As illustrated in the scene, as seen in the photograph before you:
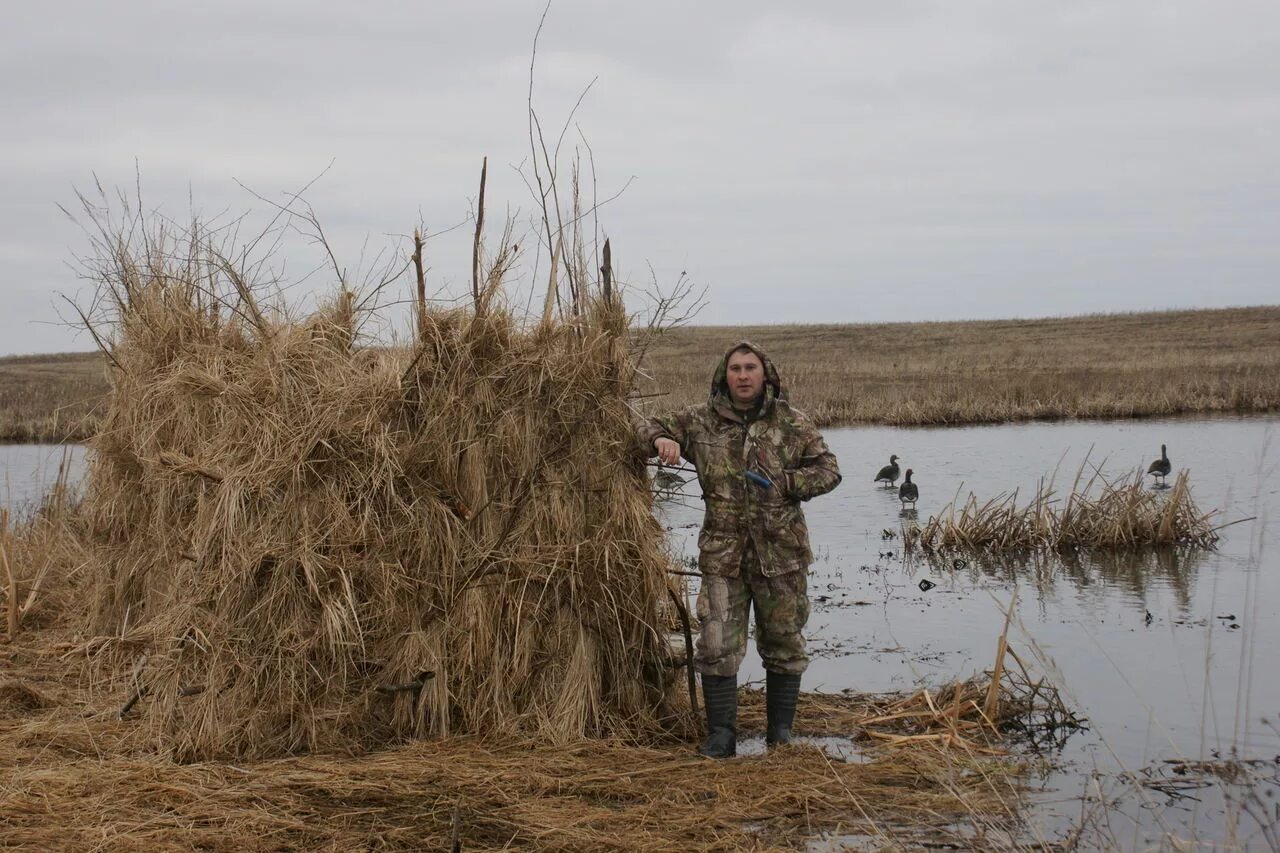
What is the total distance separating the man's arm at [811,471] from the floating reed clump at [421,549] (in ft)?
2.51

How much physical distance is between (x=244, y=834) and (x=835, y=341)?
46.2m

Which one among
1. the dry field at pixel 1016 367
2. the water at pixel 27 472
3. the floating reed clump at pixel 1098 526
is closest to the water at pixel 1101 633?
the floating reed clump at pixel 1098 526

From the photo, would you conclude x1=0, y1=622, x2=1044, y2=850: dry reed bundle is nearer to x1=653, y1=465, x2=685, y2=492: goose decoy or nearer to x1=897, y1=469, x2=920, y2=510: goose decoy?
x1=653, y1=465, x2=685, y2=492: goose decoy

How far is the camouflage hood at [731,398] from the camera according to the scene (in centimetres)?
590

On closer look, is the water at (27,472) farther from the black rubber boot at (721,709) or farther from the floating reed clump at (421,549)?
the black rubber boot at (721,709)

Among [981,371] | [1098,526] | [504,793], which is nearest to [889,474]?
[1098,526]

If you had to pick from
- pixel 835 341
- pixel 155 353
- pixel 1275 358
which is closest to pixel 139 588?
pixel 155 353

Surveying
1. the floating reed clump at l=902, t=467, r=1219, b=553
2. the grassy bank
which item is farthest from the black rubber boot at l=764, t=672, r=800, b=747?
the floating reed clump at l=902, t=467, r=1219, b=553

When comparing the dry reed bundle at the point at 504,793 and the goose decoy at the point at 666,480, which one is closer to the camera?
the dry reed bundle at the point at 504,793

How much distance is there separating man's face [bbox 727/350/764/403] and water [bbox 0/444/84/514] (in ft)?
34.0

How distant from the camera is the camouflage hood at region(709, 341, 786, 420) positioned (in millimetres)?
5902

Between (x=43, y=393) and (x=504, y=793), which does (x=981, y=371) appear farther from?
(x=504, y=793)

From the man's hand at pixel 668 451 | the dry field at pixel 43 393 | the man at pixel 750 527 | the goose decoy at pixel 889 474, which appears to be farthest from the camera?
the dry field at pixel 43 393

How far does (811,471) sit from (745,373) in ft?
1.78
